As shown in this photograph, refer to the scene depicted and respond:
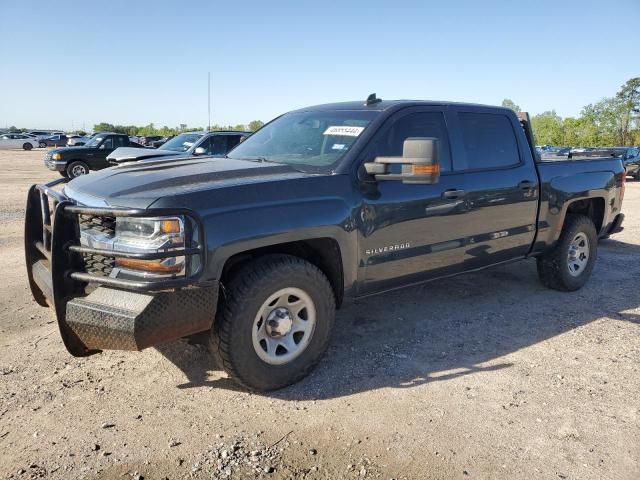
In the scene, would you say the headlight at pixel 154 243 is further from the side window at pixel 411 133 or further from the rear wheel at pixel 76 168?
the rear wheel at pixel 76 168

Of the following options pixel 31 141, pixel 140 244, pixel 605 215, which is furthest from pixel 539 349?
pixel 31 141

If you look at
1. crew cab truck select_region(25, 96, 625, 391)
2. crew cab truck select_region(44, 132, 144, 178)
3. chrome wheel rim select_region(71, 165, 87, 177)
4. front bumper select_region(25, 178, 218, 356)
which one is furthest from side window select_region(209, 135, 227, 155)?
front bumper select_region(25, 178, 218, 356)

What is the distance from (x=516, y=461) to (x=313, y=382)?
1.32 metres

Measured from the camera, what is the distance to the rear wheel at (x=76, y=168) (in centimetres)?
1738

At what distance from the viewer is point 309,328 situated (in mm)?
3340

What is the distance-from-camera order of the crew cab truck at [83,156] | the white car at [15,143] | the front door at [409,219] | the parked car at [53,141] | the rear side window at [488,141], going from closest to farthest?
the front door at [409,219]
the rear side window at [488,141]
the crew cab truck at [83,156]
the white car at [15,143]
the parked car at [53,141]

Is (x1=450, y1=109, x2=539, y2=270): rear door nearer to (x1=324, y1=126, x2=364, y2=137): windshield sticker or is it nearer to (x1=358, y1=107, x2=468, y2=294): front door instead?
(x1=358, y1=107, x2=468, y2=294): front door

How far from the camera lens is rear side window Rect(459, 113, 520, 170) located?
14.4 ft

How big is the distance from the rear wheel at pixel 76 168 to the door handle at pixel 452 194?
638 inches

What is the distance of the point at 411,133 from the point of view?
3990mm

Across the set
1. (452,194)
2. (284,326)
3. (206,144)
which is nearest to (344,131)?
(452,194)

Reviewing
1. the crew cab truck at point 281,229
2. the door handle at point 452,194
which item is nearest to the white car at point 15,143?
the crew cab truck at point 281,229

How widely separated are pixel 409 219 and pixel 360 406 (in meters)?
1.41

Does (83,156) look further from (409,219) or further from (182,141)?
(409,219)
